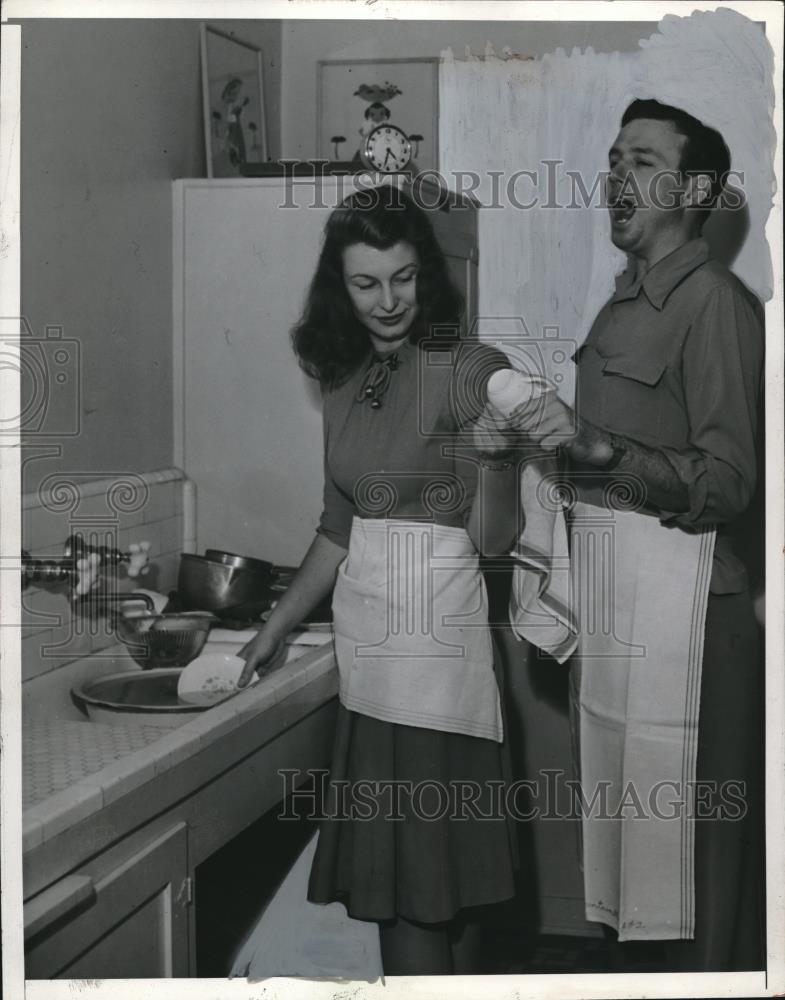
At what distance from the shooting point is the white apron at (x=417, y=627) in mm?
1672

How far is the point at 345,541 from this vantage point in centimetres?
170

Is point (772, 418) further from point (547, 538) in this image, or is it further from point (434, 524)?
point (434, 524)

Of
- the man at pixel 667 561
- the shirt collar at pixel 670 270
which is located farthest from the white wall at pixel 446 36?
the shirt collar at pixel 670 270

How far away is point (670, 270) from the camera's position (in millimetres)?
1654

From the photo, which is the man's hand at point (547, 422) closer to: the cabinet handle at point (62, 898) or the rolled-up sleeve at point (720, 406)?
the rolled-up sleeve at point (720, 406)

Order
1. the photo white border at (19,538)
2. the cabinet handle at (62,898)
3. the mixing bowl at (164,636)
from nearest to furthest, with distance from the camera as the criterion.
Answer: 1. the cabinet handle at (62,898)
2. the photo white border at (19,538)
3. the mixing bowl at (164,636)

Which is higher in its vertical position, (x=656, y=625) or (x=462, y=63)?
(x=462, y=63)

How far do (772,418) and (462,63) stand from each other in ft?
2.26

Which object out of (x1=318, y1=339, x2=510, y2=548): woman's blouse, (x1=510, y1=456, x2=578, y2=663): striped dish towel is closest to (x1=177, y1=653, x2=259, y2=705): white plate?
(x1=318, y1=339, x2=510, y2=548): woman's blouse

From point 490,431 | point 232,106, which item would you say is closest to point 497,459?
point 490,431

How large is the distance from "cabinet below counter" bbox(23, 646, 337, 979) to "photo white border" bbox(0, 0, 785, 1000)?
0.32 feet

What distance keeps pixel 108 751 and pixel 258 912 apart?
0.37m

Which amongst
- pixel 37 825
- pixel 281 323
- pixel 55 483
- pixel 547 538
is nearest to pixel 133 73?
pixel 281 323

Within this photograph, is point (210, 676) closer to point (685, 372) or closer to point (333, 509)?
point (333, 509)
